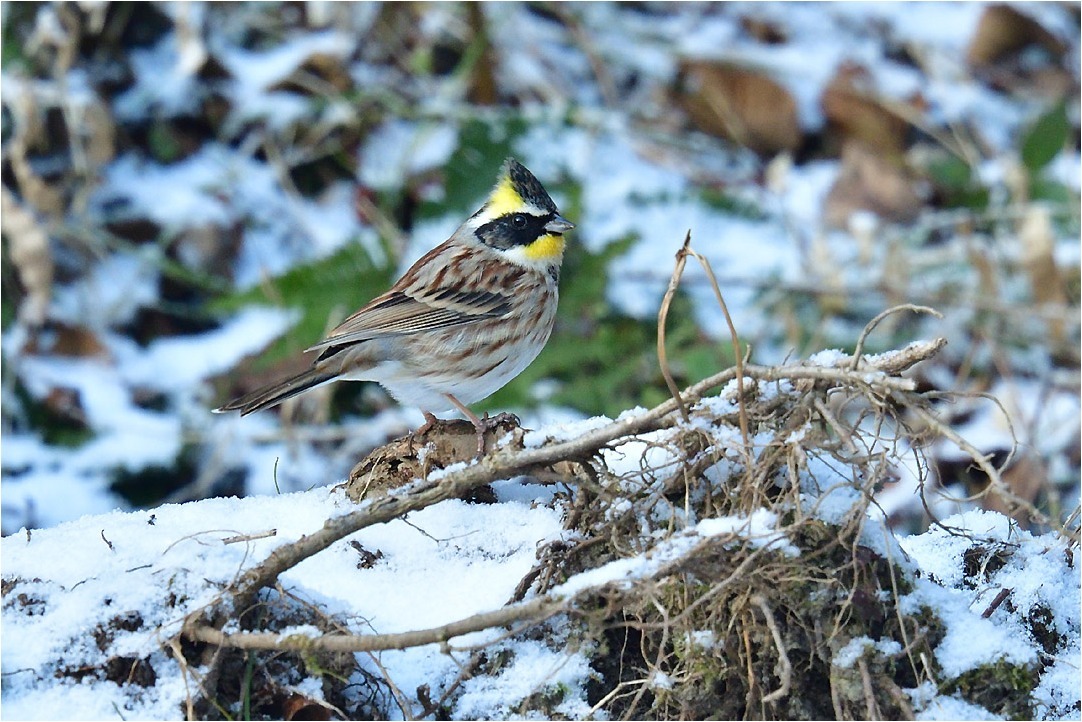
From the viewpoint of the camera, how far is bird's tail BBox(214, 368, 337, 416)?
3900 mm

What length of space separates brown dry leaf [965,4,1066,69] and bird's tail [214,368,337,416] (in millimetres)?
6099

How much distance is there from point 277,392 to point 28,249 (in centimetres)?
267

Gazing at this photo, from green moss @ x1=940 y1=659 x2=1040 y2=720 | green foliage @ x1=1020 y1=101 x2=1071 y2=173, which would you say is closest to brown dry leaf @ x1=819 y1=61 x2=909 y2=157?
green foliage @ x1=1020 y1=101 x2=1071 y2=173

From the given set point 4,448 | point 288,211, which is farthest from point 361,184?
point 4,448

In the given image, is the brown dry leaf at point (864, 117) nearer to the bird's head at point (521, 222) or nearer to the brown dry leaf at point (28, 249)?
the bird's head at point (521, 222)

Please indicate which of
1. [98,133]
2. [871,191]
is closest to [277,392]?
[98,133]

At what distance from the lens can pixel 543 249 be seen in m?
4.83

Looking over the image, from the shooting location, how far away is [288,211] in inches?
277

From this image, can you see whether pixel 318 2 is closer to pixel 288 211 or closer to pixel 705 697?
pixel 288 211

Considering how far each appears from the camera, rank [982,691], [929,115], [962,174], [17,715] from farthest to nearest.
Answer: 1. [929,115]
2. [962,174]
3. [982,691]
4. [17,715]

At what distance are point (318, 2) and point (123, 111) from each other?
134 cm

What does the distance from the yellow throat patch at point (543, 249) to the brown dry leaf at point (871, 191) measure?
318 centimetres

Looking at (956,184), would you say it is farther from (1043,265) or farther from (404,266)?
(404,266)

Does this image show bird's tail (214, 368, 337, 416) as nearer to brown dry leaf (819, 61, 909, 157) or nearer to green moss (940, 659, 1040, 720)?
green moss (940, 659, 1040, 720)
